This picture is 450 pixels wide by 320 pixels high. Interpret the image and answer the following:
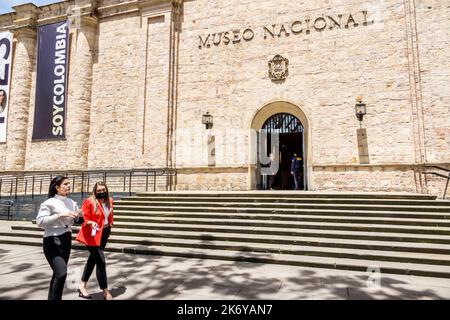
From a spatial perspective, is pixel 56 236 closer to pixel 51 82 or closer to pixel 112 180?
pixel 112 180

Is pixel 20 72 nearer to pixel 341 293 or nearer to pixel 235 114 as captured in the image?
pixel 235 114

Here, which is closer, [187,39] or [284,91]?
[284,91]

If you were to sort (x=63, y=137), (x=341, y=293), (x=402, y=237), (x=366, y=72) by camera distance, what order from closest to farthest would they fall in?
(x=341, y=293) → (x=402, y=237) → (x=366, y=72) → (x=63, y=137)

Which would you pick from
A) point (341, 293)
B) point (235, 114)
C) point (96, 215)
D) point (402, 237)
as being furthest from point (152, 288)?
point (235, 114)

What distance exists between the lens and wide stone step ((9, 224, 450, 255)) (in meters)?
6.09

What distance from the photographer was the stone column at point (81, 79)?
14.6 metres

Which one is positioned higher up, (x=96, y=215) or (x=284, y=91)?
(x=284, y=91)

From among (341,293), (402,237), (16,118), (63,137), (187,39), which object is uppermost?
(187,39)

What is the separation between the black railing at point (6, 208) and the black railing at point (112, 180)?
45cm

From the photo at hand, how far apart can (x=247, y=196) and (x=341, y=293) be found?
212 inches

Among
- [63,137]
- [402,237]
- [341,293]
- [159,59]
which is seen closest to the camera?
[341,293]

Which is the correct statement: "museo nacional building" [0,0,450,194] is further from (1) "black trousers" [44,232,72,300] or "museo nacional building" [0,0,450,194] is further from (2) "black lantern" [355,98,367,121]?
(1) "black trousers" [44,232,72,300]

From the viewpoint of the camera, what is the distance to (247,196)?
31.4ft

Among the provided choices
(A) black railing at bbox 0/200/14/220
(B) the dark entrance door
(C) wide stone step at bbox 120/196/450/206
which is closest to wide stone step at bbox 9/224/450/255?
(C) wide stone step at bbox 120/196/450/206
